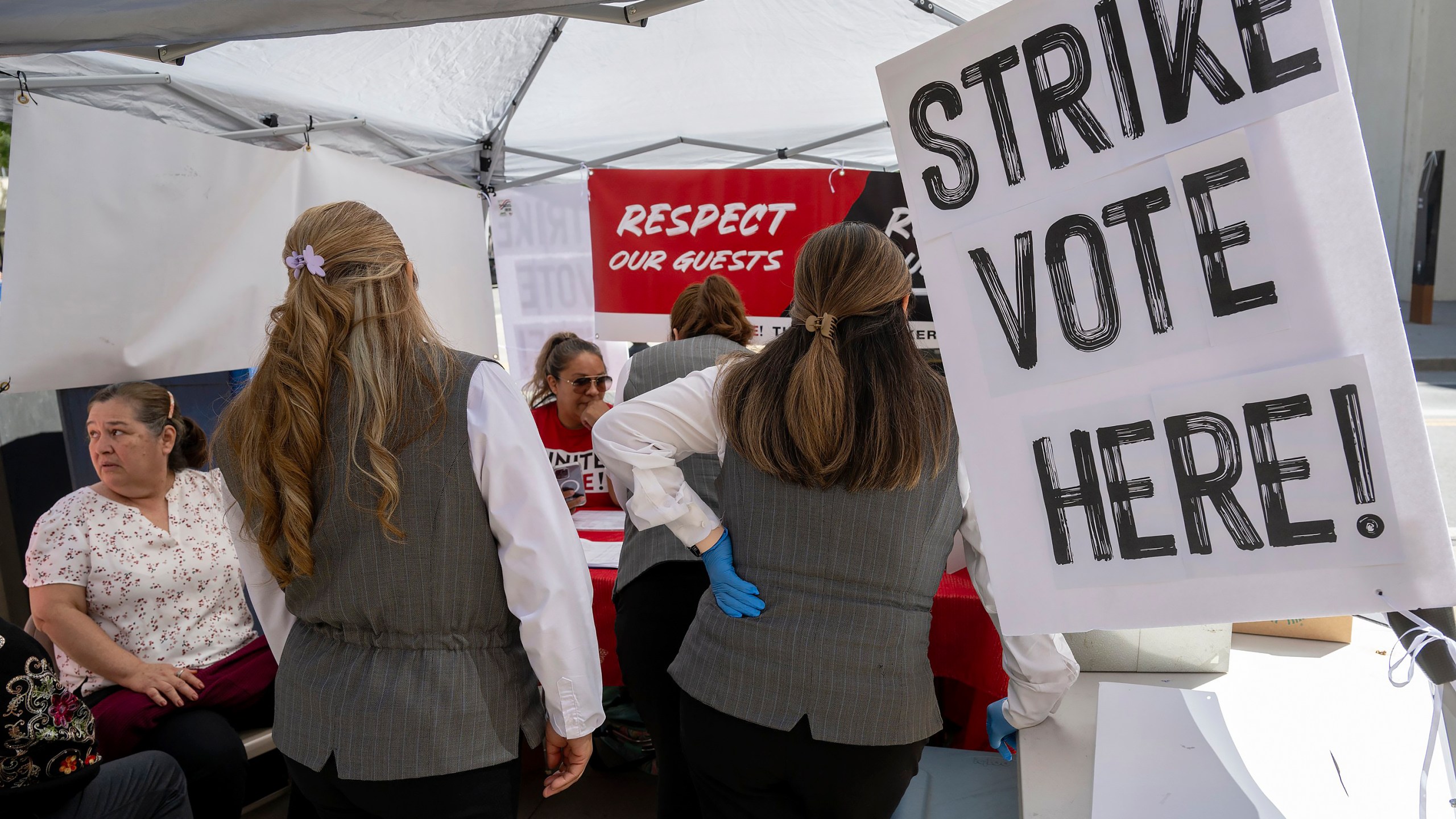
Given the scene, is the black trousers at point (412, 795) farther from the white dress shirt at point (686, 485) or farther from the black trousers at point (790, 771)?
the white dress shirt at point (686, 485)

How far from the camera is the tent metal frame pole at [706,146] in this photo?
4.26m

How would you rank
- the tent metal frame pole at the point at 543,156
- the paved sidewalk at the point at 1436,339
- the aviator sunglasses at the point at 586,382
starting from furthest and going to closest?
1. the paved sidewalk at the point at 1436,339
2. the tent metal frame pole at the point at 543,156
3. the aviator sunglasses at the point at 586,382

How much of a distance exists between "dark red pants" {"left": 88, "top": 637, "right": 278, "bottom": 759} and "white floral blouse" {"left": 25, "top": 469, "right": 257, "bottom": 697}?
5 centimetres

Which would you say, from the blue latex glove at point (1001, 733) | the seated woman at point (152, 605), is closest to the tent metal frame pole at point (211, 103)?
the seated woman at point (152, 605)

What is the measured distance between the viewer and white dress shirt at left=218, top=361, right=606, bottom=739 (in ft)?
4.44

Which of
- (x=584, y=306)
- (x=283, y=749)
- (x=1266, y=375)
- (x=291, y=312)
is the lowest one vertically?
(x=283, y=749)

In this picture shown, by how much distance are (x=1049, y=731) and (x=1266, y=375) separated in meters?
0.94

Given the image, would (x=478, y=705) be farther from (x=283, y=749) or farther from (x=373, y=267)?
(x=373, y=267)

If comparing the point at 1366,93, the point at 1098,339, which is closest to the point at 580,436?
the point at 1098,339

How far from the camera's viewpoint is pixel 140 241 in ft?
8.32

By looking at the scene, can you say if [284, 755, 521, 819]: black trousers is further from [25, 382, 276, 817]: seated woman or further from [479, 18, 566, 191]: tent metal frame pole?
[479, 18, 566, 191]: tent metal frame pole

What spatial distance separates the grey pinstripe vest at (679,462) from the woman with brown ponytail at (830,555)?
0.28 metres

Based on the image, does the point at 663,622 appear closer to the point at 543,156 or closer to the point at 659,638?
the point at 659,638

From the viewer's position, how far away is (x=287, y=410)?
1303mm
